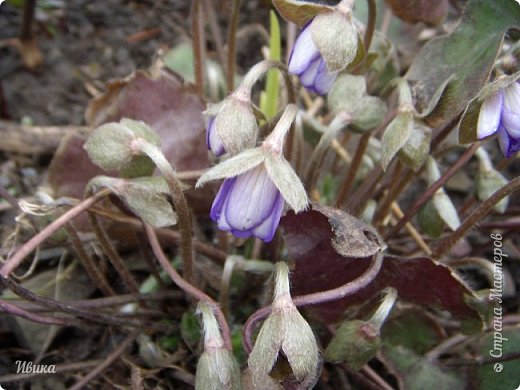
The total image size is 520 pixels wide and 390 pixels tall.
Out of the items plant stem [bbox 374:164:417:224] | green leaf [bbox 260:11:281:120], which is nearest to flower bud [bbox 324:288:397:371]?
plant stem [bbox 374:164:417:224]

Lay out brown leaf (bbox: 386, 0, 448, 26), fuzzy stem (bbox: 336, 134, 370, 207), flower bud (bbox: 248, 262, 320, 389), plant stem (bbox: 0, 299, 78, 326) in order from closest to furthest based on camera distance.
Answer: flower bud (bbox: 248, 262, 320, 389) < plant stem (bbox: 0, 299, 78, 326) < fuzzy stem (bbox: 336, 134, 370, 207) < brown leaf (bbox: 386, 0, 448, 26)

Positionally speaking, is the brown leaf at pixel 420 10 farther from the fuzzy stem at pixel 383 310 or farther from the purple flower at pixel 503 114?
the fuzzy stem at pixel 383 310

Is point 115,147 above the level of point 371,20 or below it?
below

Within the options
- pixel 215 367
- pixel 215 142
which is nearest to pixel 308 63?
pixel 215 142

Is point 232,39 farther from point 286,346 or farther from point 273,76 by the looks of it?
point 286,346

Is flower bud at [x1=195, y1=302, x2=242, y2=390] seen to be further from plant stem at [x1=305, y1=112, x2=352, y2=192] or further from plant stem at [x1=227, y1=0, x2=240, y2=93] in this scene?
plant stem at [x1=227, y1=0, x2=240, y2=93]

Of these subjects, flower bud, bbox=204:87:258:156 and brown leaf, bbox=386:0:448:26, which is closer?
flower bud, bbox=204:87:258:156

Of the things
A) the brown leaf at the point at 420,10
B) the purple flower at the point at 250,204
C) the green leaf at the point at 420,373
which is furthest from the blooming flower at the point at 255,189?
the brown leaf at the point at 420,10
